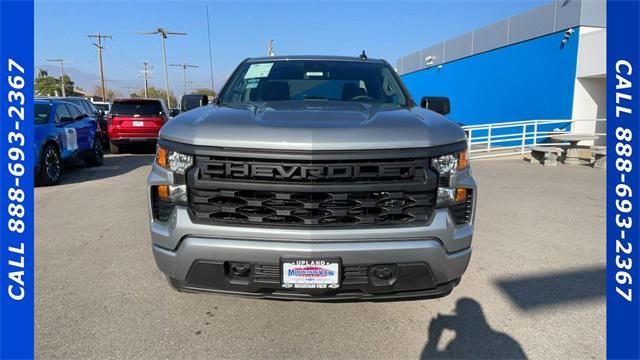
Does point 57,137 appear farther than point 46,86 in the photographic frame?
No

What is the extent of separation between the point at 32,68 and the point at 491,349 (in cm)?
322

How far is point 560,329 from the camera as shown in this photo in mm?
2680

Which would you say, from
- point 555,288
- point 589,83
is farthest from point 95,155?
point 589,83

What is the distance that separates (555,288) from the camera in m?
3.28

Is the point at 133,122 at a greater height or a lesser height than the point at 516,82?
lesser

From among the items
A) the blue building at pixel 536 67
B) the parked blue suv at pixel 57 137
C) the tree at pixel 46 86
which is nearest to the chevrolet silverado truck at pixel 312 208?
the parked blue suv at pixel 57 137

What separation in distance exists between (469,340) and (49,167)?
7.73 metres

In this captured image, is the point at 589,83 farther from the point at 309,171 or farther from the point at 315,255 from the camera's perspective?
the point at 315,255

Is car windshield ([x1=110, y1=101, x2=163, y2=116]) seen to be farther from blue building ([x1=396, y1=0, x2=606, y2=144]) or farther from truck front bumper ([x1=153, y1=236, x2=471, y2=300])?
blue building ([x1=396, y1=0, x2=606, y2=144])

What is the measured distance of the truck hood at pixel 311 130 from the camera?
209 centimetres

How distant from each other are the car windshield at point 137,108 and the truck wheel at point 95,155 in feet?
7.02

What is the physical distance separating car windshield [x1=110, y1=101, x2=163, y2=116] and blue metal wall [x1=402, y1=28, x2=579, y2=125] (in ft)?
46.0

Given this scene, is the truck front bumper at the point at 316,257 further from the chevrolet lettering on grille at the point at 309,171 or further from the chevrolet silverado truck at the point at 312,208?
the chevrolet lettering on grille at the point at 309,171

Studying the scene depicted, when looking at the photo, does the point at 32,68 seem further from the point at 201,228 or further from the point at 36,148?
the point at 36,148
